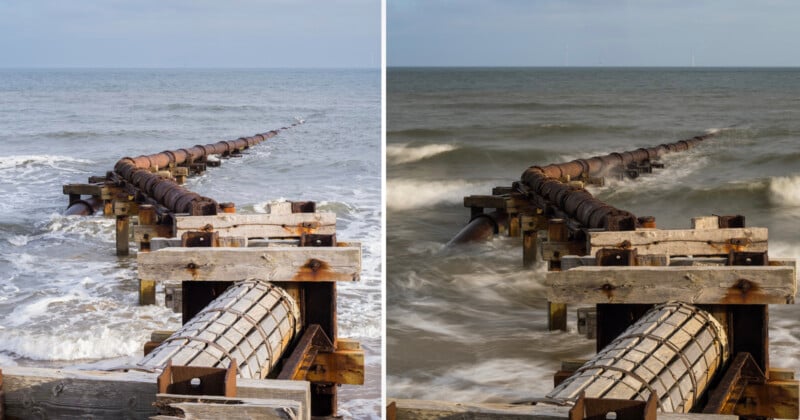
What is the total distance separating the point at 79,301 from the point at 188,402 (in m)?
5.29

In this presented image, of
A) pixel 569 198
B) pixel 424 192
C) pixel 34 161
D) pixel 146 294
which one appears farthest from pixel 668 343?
pixel 34 161

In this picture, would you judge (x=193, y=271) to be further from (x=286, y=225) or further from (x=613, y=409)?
(x=613, y=409)

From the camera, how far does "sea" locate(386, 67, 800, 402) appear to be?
590cm

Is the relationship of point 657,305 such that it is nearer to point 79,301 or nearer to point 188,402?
point 188,402

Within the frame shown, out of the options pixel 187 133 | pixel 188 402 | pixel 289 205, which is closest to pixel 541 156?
pixel 187 133

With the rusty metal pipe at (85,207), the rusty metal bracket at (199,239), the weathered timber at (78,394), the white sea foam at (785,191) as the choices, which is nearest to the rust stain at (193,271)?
the rusty metal bracket at (199,239)

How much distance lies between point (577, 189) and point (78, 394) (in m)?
4.79

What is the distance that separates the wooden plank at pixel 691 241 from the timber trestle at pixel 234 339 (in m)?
1.20

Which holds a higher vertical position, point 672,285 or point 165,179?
point 165,179

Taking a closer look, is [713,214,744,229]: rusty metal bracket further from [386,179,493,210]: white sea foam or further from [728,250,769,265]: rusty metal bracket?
[386,179,493,210]: white sea foam

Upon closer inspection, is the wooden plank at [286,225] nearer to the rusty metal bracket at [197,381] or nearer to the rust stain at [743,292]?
the rust stain at [743,292]

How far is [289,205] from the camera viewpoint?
4.11m

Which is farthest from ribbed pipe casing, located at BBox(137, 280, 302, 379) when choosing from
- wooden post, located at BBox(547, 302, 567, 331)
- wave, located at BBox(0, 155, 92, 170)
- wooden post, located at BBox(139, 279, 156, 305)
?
wave, located at BBox(0, 155, 92, 170)

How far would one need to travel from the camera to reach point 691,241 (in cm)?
404
